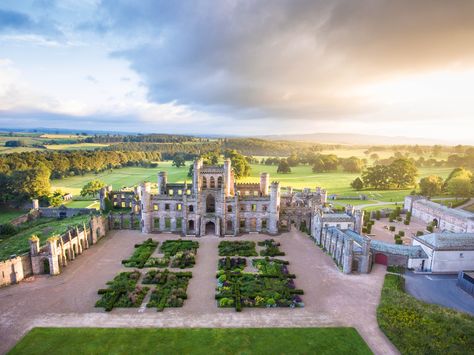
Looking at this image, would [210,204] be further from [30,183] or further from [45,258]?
[30,183]

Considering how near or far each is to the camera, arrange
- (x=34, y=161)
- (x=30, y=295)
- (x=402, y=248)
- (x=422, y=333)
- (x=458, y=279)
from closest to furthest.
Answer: (x=422, y=333) → (x=30, y=295) → (x=458, y=279) → (x=402, y=248) → (x=34, y=161)

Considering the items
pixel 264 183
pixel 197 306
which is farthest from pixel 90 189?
pixel 197 306

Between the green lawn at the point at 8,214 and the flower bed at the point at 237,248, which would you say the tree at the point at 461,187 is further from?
the green lawn at the point at 8,214

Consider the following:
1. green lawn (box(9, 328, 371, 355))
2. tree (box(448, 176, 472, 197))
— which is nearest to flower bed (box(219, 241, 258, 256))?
green lawn (box(9, 328, 371, 355))

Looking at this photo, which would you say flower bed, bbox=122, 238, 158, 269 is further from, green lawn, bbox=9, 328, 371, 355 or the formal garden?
green lawn, bbox=9, 328, 371, 355

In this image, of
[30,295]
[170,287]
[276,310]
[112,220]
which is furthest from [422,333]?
[112,220]

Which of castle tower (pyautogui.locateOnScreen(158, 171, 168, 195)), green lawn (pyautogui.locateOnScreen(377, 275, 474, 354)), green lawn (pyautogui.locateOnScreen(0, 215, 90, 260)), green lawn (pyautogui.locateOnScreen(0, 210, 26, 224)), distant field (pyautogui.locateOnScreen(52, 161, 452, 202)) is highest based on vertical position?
castle tower (pyautogui.locateOnScreen(158, 171, 168, 195))

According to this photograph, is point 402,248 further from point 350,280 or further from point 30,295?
point 30,295
